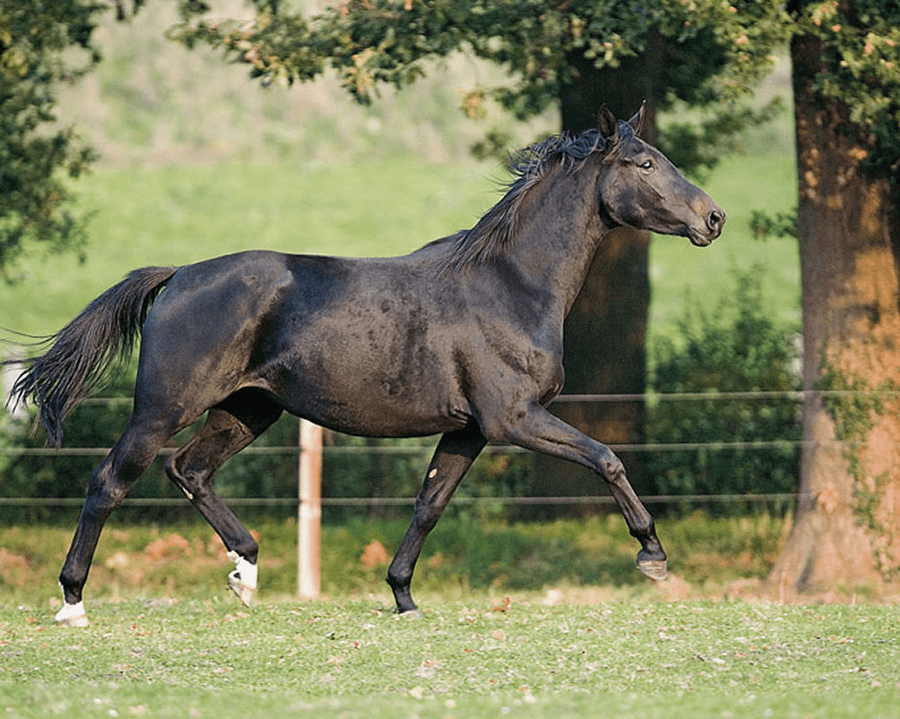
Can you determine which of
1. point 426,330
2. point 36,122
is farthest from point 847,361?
point 36,122

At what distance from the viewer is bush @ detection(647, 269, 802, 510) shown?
11.4 metres

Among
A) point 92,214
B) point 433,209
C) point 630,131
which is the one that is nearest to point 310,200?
point 433,209

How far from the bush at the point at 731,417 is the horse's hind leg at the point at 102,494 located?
5.38 meters

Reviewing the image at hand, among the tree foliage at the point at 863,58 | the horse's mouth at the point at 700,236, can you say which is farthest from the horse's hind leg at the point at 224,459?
the tree foliage at the point at 863,58

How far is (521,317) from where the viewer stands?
686cm

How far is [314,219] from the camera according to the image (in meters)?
29.5

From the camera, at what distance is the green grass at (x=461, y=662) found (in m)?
4.89

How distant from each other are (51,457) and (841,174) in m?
6.85

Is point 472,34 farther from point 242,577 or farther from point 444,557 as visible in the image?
point 444,557

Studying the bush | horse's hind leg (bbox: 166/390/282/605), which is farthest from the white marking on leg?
the bush

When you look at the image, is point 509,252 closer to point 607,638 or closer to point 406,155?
point 607,638

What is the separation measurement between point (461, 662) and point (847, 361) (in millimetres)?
4511

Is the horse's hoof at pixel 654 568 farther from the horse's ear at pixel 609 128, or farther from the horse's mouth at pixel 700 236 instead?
the horse's ear at pixel 609 128

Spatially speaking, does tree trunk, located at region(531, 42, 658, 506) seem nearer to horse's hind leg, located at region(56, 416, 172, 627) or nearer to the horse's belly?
the horse's belly
